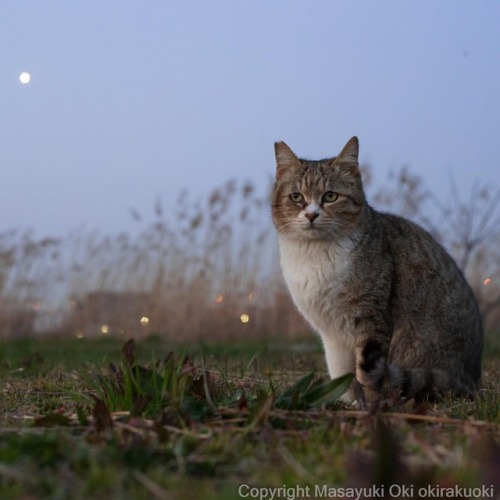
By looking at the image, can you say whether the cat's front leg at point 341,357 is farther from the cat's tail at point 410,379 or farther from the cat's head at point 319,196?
the cat's head at point 319,196

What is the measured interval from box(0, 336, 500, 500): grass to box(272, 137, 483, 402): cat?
435mm

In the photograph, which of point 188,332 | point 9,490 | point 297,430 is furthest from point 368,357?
point 188,332

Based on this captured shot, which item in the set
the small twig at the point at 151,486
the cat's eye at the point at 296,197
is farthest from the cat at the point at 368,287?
the small twig at the point at 151,486

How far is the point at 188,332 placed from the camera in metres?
9.70

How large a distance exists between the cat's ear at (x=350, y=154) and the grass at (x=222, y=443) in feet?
4.68

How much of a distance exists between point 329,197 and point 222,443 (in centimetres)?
223

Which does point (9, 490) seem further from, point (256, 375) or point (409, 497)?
point (256, 375)

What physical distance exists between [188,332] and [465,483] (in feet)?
26.4

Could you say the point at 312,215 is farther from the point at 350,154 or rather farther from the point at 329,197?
the point at 350,154

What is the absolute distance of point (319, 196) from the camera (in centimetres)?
418

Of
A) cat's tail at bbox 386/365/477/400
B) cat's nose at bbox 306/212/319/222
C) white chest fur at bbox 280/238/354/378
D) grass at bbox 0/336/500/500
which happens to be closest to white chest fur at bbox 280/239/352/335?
white chest fur at bbox 280/238/354/378

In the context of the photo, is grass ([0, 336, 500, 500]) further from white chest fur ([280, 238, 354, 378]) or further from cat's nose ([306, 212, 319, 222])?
cat's nose ([306, 212, 319, 222])

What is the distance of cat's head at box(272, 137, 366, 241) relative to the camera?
13.4ft

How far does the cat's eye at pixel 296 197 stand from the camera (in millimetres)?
4223
